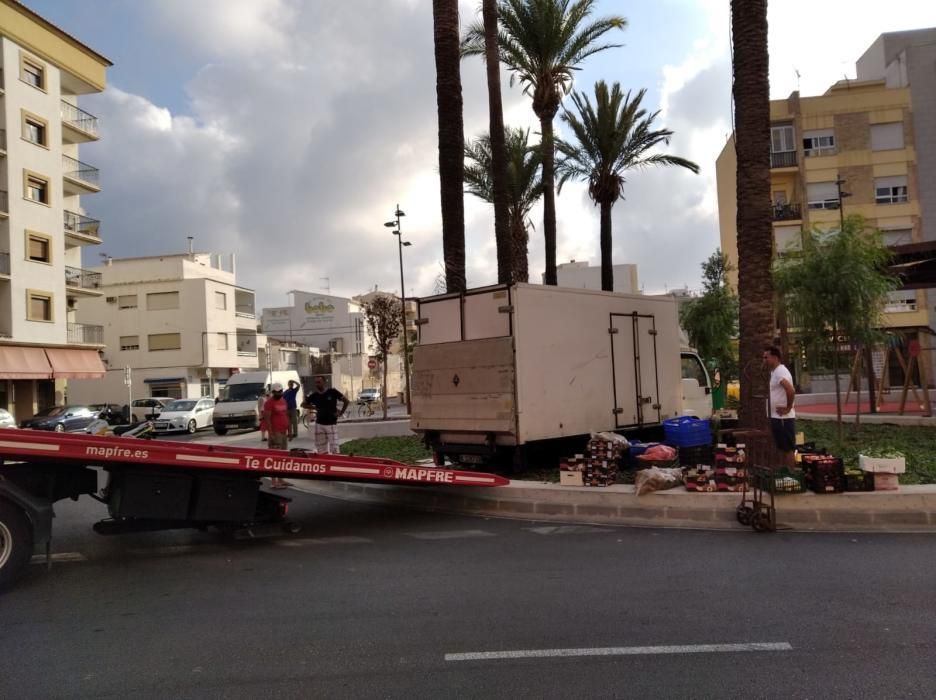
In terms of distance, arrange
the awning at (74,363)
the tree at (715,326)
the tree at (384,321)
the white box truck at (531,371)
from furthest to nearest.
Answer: the awning at (74,363)
the tree at (384,321)
the tree at (715,326)
the white box truck at (531,371)

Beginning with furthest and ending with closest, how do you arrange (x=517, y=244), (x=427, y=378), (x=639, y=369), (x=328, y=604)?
1. (x=517, y=244)
2. (x=639, y=369)
3. (x=427, y=378)
4. (x=328, y=604)

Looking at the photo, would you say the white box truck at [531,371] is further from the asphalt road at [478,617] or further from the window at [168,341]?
the window at [168,341]

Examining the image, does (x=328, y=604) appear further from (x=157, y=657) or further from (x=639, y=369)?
(x=639, y=369)

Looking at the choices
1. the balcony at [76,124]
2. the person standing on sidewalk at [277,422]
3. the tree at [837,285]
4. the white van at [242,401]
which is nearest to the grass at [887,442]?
the tree at [837,285]

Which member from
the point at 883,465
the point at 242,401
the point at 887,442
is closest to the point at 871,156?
the point at 887,442

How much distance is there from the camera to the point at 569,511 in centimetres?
895

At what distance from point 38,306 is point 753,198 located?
37407mm

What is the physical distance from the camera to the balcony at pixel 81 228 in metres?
41.9

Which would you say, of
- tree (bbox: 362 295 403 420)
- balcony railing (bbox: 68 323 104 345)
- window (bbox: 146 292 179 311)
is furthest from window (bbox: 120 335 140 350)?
tree (bbox: 362 295 403 420)

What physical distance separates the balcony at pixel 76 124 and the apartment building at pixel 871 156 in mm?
40180

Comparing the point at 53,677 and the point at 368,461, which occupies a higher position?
the point at 368,461

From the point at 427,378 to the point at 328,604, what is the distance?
585 cm

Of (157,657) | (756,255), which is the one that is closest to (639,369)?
(756,255)

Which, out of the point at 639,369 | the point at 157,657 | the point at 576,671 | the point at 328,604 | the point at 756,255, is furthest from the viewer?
the point at 639,369
